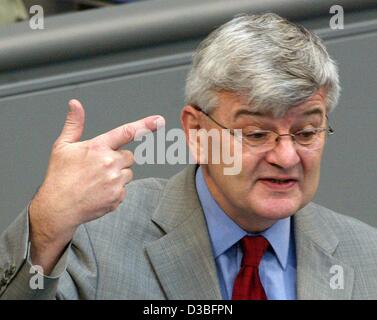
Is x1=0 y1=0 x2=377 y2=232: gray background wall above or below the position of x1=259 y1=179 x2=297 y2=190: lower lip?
above

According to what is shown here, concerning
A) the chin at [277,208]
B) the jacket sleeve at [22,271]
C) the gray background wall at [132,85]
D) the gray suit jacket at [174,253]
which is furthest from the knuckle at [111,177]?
the gray background wall at [132,85]

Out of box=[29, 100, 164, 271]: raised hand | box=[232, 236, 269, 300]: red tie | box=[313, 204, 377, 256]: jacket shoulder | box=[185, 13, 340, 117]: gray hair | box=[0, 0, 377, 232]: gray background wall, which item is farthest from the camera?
box=[0, 0, 377, 232]: gray background wall

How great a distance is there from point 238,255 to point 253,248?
0.12 feet

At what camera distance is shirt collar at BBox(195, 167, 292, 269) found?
2.93 metres

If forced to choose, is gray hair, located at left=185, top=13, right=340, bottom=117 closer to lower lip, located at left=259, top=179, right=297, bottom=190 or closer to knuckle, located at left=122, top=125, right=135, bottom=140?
lower lip, located at left=259, top=179, right=297, bottom=190

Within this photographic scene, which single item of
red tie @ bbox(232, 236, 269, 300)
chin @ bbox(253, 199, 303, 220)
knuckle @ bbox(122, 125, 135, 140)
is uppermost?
knuckle @ bbox(122, 125, 135, 140)

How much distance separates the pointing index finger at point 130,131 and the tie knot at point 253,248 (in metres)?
0.45

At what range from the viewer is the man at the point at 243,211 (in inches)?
111

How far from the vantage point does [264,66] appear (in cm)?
280

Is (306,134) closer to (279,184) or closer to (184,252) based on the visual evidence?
(279,184)

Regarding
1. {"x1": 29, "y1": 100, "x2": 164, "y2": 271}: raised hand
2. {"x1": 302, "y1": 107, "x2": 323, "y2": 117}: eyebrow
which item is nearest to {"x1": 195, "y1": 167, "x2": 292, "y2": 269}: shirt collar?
{"x1": 302, "y1": 107, "x2": 323, "y2": 117}: eyebrow

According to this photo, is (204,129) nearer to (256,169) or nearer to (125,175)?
(256,169)
